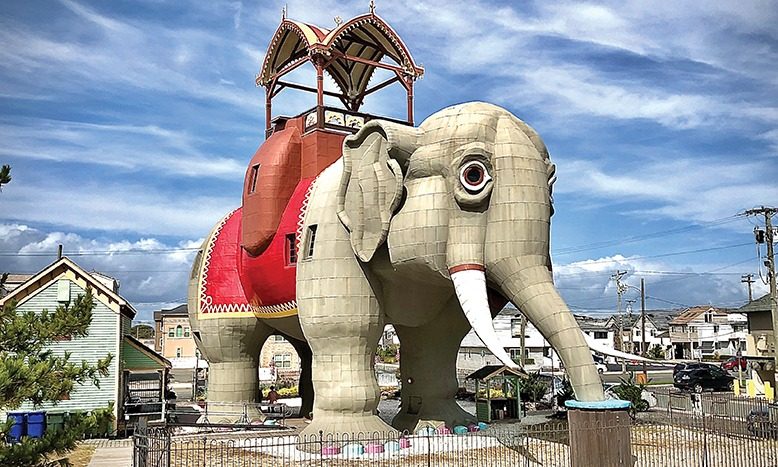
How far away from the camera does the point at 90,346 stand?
18.9 meters

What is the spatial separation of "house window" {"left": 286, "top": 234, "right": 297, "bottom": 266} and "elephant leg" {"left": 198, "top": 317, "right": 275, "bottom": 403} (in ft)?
7.32

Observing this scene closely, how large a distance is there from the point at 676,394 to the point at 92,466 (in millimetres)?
16245

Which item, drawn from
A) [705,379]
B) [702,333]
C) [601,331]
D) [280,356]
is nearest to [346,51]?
[705,379]

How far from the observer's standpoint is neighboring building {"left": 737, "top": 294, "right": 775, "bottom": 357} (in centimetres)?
3622

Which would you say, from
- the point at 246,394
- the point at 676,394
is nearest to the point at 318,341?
the point at 246,394

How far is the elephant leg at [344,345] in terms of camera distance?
→ 1342cm

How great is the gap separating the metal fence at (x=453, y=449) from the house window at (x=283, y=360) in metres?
37.6

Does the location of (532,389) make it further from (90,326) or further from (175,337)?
(175,337)

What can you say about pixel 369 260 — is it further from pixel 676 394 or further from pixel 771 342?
pixel 771 342

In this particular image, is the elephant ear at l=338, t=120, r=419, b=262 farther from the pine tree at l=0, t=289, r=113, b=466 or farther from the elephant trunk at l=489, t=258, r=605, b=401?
the pine tree at l=0, t=289, r=113, b=466

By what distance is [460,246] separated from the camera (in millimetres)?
11961

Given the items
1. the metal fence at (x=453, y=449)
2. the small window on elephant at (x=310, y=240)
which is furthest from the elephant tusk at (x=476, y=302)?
the small window on elephant at (x=310, y=240)

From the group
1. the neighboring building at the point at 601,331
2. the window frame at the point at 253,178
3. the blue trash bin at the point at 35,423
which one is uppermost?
the window frame at the point at 253,178

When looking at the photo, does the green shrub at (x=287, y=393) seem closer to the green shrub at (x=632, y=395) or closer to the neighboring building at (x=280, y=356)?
the green shrub at (x=632, y=395)
